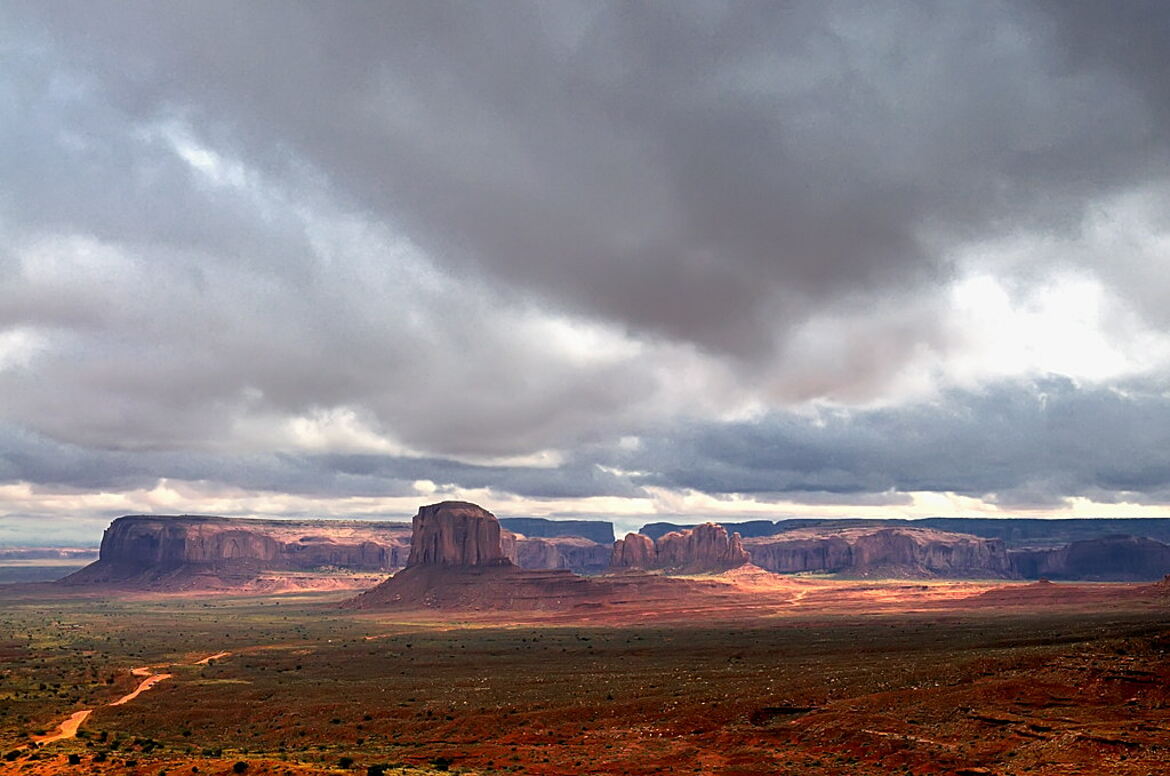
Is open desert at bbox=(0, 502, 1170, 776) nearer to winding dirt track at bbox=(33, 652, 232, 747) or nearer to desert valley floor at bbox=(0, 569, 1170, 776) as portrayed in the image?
desert valley floor at bbox=(0, 569, 1170, 776)

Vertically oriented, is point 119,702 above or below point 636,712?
below

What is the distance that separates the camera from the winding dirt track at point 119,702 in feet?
224

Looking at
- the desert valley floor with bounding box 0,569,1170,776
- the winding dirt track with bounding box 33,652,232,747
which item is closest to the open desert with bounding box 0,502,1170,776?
the desert valley floor with bounding box 0,569,1170,776

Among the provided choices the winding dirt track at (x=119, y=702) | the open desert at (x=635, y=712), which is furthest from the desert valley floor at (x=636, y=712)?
the winding dirt track at (x=119, y=702)

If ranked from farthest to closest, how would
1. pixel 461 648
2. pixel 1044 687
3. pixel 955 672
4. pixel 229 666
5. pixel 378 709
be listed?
pixel 461 648, pixel 229 666, pixel 378 709, pixel 955 672, pixel 1044 687

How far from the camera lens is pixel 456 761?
55.6m

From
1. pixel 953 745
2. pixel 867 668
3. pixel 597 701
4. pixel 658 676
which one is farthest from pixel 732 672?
pixel 953 745

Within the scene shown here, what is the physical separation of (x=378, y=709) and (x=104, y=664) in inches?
2893

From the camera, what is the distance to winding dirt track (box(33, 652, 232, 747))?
224 feet

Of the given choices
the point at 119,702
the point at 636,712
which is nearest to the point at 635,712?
the point at 636,712

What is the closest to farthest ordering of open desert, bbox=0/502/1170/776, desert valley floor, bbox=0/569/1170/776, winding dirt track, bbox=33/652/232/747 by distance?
desert valley floor, bbox=0/569/1170/776 → open desert, bbox=0/502/1170/776 → winding dirt track, bbox=33/652/232/747

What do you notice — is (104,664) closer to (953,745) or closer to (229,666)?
(229,666)

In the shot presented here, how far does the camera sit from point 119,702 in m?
91.2

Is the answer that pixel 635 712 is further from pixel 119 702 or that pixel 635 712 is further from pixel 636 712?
pixel 119 702
